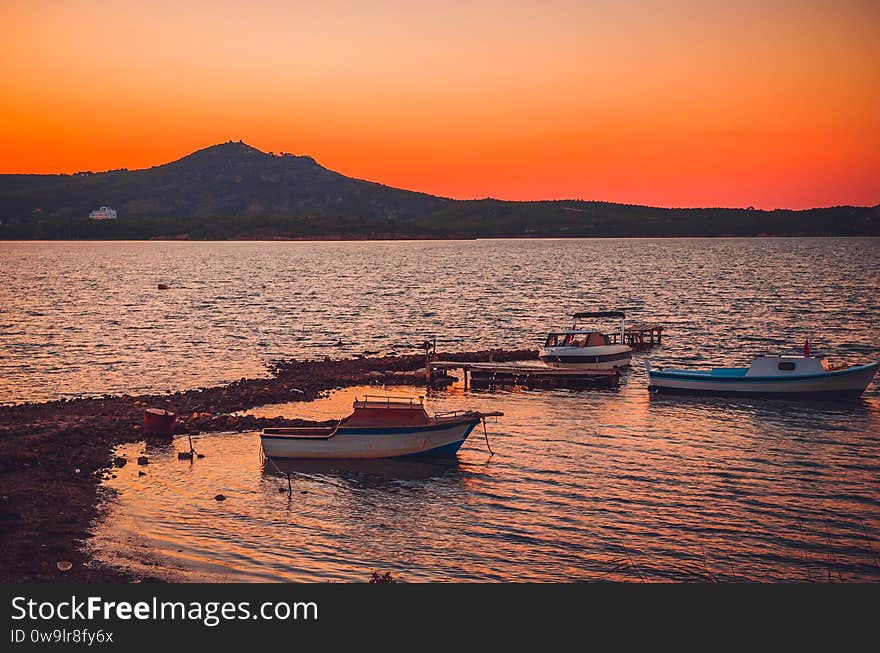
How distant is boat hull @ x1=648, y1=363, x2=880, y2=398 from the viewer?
45.9m

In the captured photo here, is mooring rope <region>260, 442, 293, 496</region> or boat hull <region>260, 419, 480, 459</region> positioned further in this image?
boat hull <region>260, 419, 480, 459</region>

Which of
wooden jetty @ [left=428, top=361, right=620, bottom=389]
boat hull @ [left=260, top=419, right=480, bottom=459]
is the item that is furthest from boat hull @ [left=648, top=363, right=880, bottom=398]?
boat hull @ [left=260, top=419, right=480, bottom=459]

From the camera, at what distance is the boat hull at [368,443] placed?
32500 millimetres

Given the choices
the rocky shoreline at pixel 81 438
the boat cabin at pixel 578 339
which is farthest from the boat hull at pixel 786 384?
the rocky shoreline at pixel 81 438

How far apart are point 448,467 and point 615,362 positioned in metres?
27.5

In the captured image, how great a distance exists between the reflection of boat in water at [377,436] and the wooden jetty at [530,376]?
1783 cm

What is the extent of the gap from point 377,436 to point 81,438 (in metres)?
12.5

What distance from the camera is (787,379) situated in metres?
46.2

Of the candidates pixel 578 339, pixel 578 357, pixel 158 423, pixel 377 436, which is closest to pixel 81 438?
pixel 158 423

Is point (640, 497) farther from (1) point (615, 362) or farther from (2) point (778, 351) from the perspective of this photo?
(2) point (778, 351)

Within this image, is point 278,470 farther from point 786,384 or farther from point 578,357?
point 786,384

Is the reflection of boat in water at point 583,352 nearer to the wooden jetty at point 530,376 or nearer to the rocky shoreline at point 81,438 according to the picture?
the wooden jetty at point 530,376

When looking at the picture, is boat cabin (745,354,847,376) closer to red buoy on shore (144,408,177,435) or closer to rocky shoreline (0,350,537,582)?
rocky shoreline (0,350,537,582)

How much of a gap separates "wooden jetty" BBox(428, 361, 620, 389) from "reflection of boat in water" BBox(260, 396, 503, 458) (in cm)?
1783
